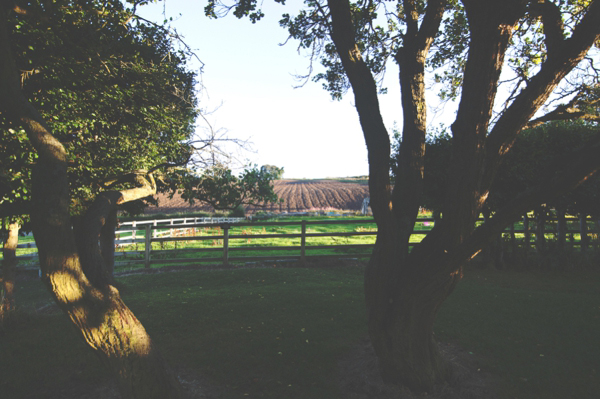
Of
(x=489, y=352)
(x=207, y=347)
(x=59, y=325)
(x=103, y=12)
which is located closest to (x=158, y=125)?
(x=103, y=12)

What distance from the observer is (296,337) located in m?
4.84

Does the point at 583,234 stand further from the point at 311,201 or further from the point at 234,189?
the point at 311,201

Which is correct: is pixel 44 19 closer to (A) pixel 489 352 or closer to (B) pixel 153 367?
(B) pixel 153 367

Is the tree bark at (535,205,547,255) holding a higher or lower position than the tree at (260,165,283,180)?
lower

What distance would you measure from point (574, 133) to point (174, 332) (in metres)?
10.9

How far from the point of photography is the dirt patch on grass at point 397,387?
367 centimetres

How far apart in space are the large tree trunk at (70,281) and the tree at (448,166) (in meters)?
2.25

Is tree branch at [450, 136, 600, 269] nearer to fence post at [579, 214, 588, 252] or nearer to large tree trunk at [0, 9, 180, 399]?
large tree trunk at [0, 9, 180, 399]

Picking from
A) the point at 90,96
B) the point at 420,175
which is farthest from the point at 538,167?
the point at 90,96

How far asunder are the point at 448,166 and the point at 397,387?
7.61 feet

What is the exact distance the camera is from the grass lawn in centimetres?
385

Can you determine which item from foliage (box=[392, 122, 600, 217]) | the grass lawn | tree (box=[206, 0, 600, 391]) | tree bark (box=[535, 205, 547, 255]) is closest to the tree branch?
tree (box=[206, 0, 600, 391])

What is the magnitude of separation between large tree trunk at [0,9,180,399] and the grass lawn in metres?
0.96

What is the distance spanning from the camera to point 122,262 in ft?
37.6
